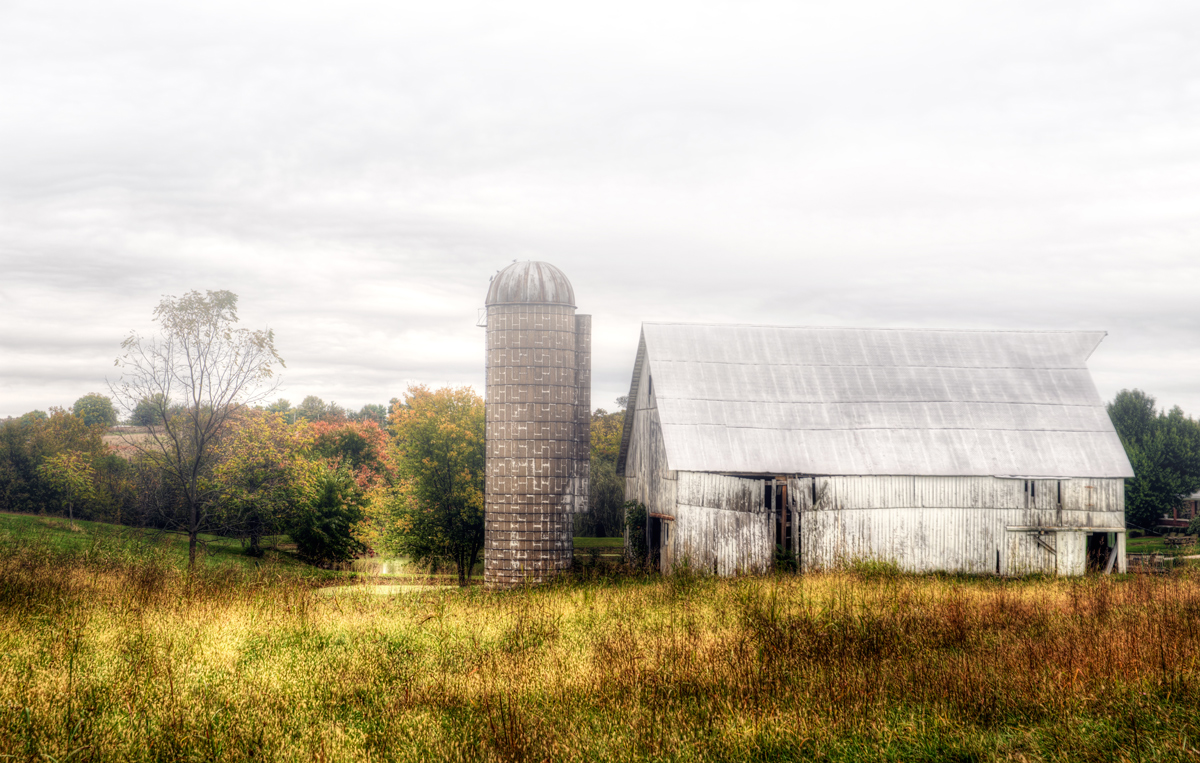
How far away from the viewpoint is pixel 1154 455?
1602 inches

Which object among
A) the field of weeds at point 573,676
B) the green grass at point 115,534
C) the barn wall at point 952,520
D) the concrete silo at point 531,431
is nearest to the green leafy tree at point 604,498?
the concrete silo at point 531,431

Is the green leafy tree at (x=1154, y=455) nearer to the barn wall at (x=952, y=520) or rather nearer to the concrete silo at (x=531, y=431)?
the barn wall at (x=952, y=520)

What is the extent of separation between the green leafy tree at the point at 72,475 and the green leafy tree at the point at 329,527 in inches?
413

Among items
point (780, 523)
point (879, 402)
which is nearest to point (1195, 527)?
point (879, 402)

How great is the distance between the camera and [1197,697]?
6.71 metres

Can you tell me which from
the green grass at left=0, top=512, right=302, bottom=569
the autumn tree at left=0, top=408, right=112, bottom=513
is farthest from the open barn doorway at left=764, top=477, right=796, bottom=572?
the autumn tree at left=0, top=408, right=112, bottom=513

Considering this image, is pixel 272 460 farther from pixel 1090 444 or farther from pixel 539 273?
pixel 1090 444

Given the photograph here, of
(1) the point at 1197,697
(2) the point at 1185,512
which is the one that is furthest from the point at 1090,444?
(2) the point at 1185,512

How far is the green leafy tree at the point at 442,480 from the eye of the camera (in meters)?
29.9

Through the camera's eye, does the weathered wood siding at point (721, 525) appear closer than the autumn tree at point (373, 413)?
Yes

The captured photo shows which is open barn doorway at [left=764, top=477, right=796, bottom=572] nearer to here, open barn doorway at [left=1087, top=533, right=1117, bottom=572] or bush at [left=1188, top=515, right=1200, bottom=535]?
open barn doorway at [left=1087, top=533, right=1117, bottom=572]

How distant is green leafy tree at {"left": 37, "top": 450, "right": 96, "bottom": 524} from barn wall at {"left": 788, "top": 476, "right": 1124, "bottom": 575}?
34.0 meters

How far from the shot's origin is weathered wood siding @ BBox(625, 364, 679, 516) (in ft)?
69.3

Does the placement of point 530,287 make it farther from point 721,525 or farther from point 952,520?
point 952,520
